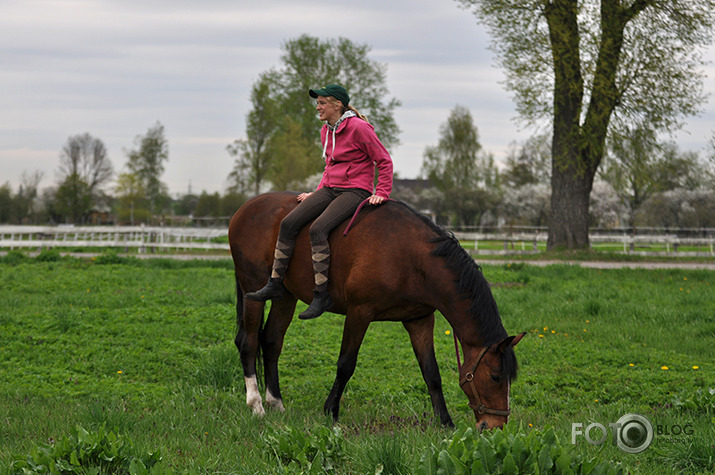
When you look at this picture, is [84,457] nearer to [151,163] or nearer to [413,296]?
[413,296]

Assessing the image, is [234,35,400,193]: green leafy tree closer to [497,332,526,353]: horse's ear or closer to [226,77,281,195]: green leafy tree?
[226,77,281,195]: green leafy tree

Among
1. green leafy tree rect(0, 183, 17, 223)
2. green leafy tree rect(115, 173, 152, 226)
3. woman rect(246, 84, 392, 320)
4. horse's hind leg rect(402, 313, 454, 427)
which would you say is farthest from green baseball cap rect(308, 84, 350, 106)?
green leafy tree rect(115, 173, 152, 226)

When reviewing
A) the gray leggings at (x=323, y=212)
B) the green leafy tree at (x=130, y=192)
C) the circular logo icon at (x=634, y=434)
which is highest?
the green leafy tree at (x=130, y=192)

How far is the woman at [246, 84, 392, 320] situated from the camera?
5.00 m

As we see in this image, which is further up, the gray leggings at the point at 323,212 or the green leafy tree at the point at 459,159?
the green leafy tree at the point at 459,159

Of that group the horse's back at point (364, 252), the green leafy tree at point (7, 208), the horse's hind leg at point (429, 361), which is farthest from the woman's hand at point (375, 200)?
the green leafy tree at point (7, 208)

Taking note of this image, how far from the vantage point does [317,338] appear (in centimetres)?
817

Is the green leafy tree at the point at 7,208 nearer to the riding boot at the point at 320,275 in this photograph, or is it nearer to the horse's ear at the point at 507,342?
the riding boot at the point at 320,275

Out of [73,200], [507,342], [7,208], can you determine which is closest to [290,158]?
[73,200]

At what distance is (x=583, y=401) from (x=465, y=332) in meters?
1.97

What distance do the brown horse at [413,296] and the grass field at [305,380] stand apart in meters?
0.30

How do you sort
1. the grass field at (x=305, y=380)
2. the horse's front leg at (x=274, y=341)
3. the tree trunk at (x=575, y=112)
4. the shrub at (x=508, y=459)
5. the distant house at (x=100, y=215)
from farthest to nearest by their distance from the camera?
the distant house at (x=100, y=215)
the tree trunk at (x=575, y=112)
the horse's front leg at (x=274, y=341)
the grass field at (x=305, y=380)
the shrub at (x=508, y=459)

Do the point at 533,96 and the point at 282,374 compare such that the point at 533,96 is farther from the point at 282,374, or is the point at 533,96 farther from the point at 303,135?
the point at 303,135

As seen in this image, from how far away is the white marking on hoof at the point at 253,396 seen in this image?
5.30 m
